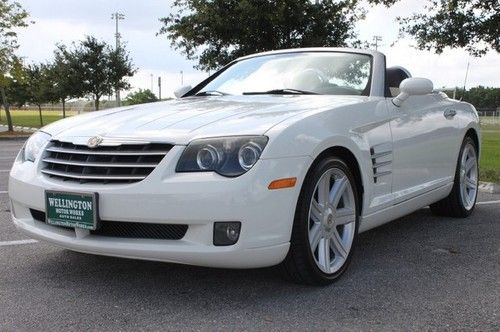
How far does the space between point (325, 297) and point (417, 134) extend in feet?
5.66

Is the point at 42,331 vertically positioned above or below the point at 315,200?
below

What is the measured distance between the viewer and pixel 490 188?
7473 mm

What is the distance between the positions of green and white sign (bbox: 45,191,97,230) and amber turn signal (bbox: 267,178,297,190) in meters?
0.90

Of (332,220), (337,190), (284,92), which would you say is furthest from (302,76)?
(332,220)

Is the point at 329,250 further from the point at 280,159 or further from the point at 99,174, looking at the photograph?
the point at 99,174

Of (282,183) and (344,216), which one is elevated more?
(282,183)

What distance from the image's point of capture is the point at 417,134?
4328mm

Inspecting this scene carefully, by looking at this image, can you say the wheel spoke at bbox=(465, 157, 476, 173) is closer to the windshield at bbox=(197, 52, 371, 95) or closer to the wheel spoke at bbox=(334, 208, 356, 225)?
the windshield at bbox=(197, 52, 371, 95)

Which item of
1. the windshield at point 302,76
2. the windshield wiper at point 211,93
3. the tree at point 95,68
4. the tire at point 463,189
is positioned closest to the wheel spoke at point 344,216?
the windshield at point 302,76

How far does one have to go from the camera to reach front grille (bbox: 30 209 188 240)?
2.96 meters

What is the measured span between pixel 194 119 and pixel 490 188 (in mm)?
5460

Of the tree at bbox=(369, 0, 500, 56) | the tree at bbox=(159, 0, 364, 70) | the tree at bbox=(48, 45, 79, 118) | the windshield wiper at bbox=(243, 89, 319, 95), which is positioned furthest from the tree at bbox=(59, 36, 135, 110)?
the windshield wiper at bbox=(243, 89, 319, 95)

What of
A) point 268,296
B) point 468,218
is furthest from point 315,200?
point 468,218

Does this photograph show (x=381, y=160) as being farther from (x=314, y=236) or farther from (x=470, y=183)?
(x=470, y=183)
